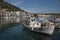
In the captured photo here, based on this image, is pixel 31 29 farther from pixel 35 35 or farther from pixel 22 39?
pixel 22 39

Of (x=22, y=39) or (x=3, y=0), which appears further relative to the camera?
(x=3, y=0)

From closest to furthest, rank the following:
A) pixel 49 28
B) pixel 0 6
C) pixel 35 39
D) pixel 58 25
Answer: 1. pixel 35 39
2. pixel 49 28
3. pixel 58 25
4. pixel 0 6

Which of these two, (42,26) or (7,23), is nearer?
(42,26)

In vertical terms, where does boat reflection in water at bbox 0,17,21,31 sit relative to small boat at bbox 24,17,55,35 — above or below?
below

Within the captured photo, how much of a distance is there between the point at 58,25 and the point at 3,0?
15417 cm

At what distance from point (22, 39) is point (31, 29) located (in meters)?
6.57

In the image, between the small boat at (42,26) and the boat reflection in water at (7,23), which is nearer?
the small boat at (42,26)

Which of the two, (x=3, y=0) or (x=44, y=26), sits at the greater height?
(x=3, y=0)

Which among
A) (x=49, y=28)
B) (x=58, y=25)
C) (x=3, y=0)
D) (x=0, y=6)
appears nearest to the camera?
(x=49, y=28)

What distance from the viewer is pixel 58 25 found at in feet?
148

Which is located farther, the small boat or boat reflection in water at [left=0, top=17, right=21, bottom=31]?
boat reflection in water at [left=0, top=17, right=21, bottom=31]

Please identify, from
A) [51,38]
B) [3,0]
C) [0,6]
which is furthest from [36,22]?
[3,0]

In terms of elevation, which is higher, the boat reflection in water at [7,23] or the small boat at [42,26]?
the small boat at [42,26]

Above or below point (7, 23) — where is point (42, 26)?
above
